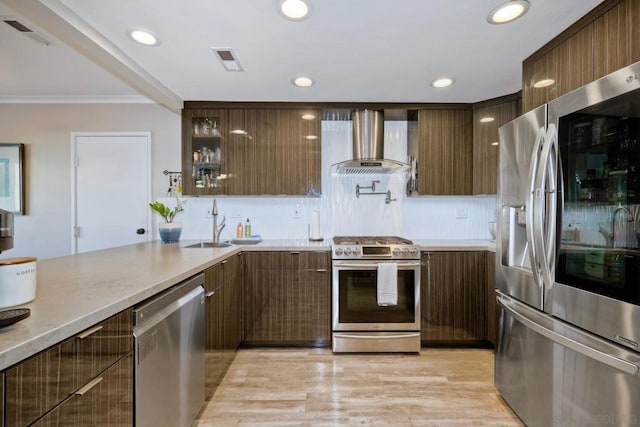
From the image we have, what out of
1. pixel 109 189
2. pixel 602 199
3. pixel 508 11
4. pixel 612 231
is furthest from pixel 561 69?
pixel 109 189

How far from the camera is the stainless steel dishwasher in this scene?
1.16m

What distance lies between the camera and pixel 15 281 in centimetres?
88

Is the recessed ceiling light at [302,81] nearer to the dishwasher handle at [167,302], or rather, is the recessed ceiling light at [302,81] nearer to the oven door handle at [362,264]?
the oven door handle at [362,264]

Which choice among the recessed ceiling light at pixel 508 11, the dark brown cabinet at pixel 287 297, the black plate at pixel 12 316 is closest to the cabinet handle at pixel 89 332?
the black plate at pixel 12 316

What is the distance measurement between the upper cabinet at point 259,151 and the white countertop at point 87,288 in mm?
1030

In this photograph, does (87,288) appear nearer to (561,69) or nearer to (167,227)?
(167,227)

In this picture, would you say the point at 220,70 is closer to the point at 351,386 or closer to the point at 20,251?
the point at 351,386

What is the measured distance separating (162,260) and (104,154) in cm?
204

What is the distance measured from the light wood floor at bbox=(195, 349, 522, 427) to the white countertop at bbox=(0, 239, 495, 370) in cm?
93

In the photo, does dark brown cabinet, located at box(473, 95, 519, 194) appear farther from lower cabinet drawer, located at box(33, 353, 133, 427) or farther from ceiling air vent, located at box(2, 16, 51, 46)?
ceiling air vent, located at box(2, 16, 51, 46)

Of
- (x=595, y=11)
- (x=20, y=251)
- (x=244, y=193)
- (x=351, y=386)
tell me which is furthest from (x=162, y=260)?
(x=595, y=11)

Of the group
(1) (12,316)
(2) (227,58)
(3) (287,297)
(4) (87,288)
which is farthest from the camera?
(3) (287,297)

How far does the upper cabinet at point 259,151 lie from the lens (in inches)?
118

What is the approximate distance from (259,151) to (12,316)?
2427 mm
